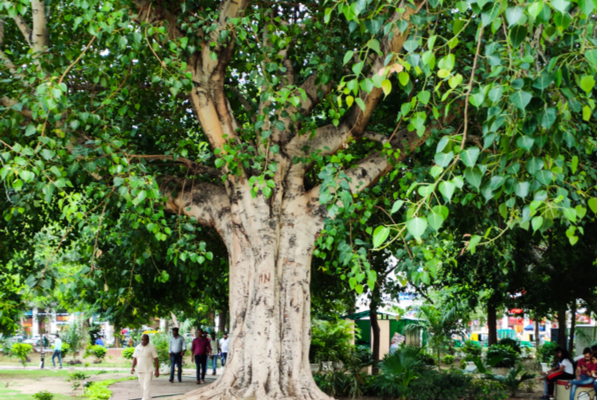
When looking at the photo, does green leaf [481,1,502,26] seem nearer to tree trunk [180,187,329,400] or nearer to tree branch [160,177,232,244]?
tree trunk [180,187,329,400]

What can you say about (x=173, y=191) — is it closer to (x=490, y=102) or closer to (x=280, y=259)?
(x=280, y=259)

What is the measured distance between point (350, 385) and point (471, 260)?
5.43 metres

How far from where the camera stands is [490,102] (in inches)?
133

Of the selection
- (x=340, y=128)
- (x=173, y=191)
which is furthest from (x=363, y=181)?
(x=173, y=191)

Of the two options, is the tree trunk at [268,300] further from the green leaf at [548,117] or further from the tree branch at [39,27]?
the green leaf at [548,117]

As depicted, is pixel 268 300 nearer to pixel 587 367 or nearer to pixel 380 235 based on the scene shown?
pixel 380 235

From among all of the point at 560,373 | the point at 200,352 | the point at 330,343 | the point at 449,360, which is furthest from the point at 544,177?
the point at 449,360

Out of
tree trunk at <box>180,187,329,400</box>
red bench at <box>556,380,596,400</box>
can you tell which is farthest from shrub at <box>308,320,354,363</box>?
tree trunk at <box>180,187,329,400</box>

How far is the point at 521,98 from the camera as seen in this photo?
298 centimetres

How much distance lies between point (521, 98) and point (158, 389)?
12973 mm

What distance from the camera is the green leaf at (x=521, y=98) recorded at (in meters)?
2.95

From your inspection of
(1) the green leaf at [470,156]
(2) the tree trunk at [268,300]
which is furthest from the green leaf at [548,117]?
(2) the tree trunk at [268,300]

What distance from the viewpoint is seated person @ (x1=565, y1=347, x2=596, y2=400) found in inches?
412

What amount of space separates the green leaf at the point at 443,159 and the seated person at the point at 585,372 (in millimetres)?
9191
